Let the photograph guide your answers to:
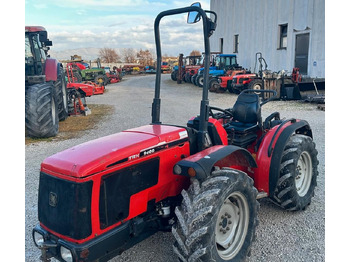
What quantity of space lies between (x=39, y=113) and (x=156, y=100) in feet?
16.4

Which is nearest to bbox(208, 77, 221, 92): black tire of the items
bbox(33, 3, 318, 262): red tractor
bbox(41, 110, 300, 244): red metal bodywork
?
bbox(33, 3, 318, 262): red tractor

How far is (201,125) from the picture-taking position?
9.81 ft

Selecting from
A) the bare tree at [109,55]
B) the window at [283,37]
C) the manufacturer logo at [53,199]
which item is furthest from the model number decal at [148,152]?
the bare tree at [109,55]

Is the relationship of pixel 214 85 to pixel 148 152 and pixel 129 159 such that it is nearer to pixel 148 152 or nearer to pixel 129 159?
pixel 148 152

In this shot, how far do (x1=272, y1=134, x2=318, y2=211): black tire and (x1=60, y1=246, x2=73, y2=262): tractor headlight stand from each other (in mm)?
2261

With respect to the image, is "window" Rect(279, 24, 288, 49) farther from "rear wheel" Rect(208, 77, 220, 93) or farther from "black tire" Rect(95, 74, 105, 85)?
"black tire" Rect(95, 74, 105, 85)

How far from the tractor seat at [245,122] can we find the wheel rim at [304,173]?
0.67 metres

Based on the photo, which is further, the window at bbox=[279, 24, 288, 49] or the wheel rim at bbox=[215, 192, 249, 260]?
the window at bbox=[279, 24, 288, 49]

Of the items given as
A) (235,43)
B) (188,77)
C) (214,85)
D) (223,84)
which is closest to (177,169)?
(223,84)

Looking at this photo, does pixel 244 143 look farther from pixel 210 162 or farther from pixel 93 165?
pixel 93 165

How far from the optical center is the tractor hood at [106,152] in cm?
232

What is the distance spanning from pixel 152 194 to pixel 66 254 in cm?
81

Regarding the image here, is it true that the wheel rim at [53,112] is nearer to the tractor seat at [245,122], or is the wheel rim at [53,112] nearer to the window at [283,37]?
the tractor seat at [245,122]

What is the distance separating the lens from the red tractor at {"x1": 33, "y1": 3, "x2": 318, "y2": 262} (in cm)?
229
